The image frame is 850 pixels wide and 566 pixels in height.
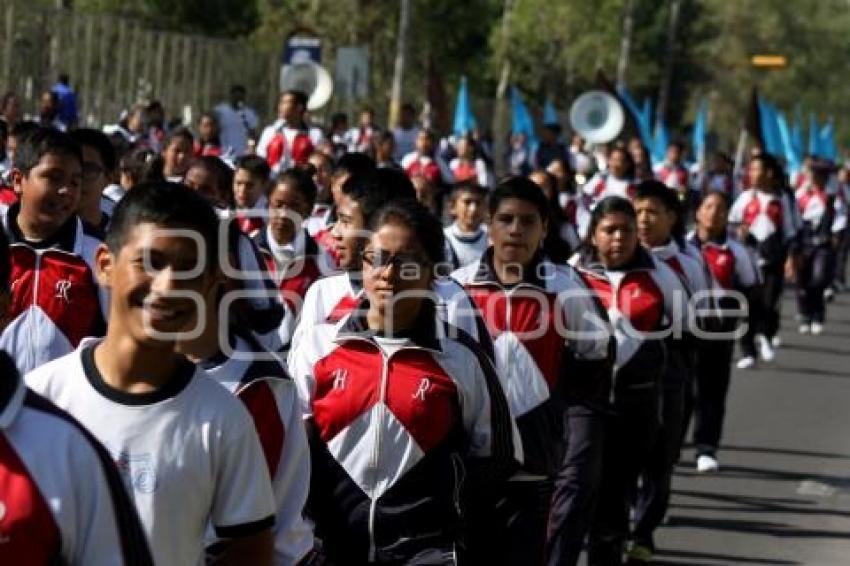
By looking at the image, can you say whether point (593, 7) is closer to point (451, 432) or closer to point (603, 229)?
point (603, 229)

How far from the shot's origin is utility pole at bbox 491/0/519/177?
4856 centimetres

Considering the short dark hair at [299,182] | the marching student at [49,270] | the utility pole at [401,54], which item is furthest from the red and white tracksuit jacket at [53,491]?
the utility pole at [401,54]

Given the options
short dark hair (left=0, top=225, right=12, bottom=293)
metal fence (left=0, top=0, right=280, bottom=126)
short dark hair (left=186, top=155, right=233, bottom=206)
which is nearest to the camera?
short dark hair (left=0, top=225, right=12, bottom=293)

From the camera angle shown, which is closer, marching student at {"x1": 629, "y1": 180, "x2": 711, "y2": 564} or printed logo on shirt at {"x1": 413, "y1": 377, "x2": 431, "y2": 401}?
printed logo on shirt at {"x1": 413, "y1": 377, "x2": 431, "y2": 401}

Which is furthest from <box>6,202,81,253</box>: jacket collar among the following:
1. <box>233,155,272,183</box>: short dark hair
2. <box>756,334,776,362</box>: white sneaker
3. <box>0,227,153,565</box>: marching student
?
<box>756,334,776,362</box>: white sneaker

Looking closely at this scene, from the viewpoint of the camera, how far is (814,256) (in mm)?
23047

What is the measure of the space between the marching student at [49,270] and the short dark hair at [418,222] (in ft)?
3.05

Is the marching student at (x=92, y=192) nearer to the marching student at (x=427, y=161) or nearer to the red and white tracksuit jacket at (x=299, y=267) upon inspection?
the red and white tracksuit jacket at (x=299, y=267)

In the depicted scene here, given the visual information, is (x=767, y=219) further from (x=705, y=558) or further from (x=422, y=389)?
(x=422, y=389)

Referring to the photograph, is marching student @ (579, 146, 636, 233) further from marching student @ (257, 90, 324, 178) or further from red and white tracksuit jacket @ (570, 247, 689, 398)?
red and white tracksuit jacket @ (570, 247, 689, 398)

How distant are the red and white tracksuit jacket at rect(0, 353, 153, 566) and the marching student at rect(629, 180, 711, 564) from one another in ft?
21.6

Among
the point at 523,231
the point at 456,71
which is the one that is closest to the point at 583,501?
the point at 523,231

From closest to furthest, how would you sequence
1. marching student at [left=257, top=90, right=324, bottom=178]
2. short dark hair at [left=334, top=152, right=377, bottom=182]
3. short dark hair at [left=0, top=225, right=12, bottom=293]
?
short dark hair at [left=0, top=225, right=12, bottom=293] < short dark hair at [left=334, top=152, right=377, bottom=182] < marching student at [left=257, top=90, right=324, bottom=178]

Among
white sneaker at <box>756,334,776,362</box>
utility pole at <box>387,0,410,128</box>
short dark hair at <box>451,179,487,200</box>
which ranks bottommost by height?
white sneaker at <box>756,334,776,362</box>
